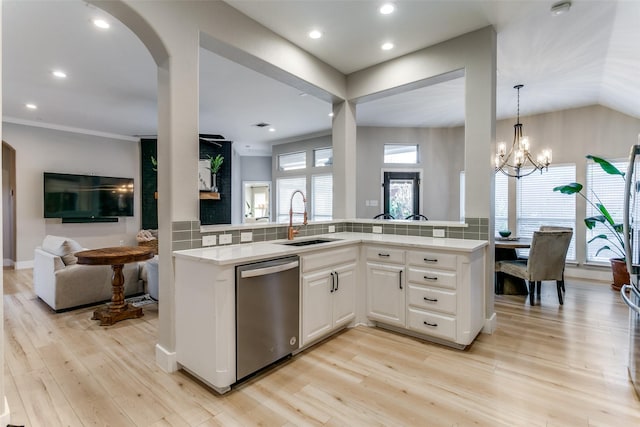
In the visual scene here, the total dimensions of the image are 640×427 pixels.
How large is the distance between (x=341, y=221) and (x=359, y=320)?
1261mm

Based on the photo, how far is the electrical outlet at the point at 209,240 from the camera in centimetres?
255

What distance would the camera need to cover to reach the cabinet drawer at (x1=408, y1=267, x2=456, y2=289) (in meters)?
2.72

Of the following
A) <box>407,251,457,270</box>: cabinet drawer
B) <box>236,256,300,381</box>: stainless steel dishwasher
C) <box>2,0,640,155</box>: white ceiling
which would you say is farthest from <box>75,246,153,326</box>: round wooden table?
<box>407,251,457,270</box>: cabinet drawer

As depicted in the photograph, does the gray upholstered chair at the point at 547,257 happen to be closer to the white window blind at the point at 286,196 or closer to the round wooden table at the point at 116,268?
the round wooden table at the point at 116,268

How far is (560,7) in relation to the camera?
2775 millimetres

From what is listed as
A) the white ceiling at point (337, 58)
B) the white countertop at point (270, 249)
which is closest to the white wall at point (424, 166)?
the white ceiling at point (337, 58)

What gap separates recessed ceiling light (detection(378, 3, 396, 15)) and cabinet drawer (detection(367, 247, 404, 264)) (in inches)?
85.6

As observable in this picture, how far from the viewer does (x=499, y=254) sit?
15.9 ft

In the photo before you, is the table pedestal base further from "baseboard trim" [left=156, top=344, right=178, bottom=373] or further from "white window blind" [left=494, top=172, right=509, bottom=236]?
"white window blind" [left=494, top=172, right=509, bottom=236]

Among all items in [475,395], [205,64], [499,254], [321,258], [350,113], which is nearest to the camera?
[475,395]

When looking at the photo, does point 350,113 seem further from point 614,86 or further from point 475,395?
point 614,86

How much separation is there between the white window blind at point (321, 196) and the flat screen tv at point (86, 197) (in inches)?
170

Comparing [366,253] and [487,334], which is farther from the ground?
[366,253]

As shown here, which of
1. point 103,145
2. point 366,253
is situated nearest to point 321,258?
point 366,253
